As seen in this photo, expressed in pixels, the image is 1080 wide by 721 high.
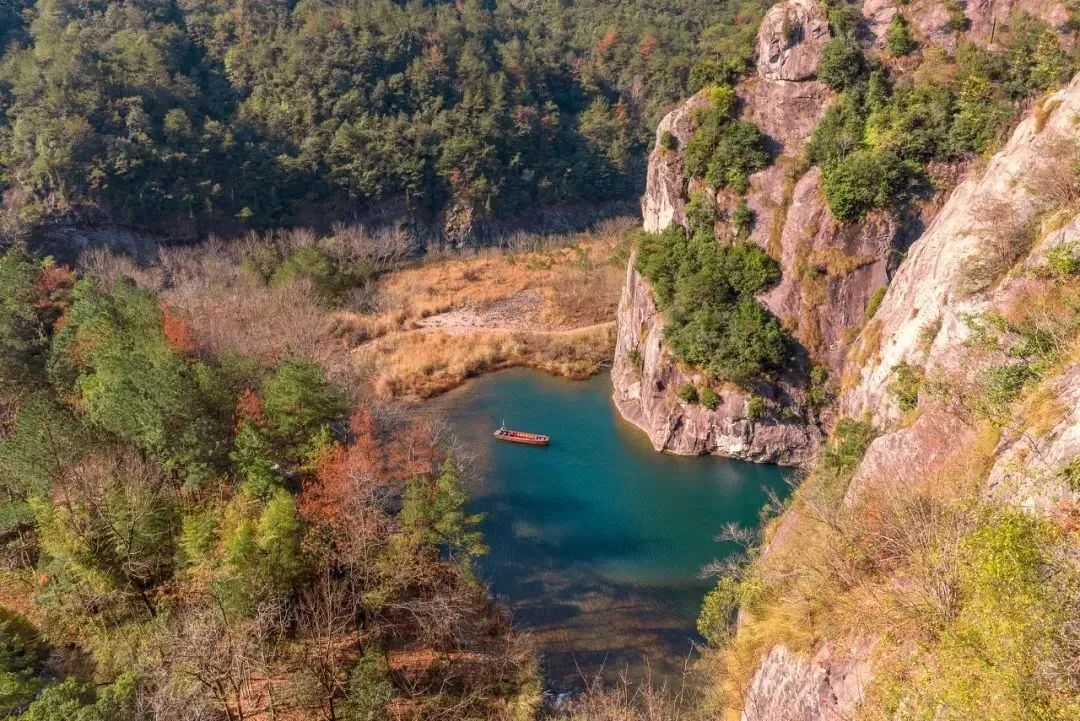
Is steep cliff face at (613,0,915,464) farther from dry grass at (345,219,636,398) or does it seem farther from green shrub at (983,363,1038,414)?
green shrub at (983,363,1038,414)

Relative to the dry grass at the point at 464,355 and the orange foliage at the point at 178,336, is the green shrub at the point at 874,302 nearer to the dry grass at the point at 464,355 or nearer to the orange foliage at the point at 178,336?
the dry grass at the point at 464,355

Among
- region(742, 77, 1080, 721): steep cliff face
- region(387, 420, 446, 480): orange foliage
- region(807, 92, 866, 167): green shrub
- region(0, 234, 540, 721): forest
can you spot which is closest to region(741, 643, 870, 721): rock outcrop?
region(742, 77, 1080, 721): steep cliff face

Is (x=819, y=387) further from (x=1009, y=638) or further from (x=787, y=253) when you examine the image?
(x=1009, y=638)

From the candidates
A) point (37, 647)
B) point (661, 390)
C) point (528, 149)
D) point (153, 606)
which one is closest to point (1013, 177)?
point (661, 390)

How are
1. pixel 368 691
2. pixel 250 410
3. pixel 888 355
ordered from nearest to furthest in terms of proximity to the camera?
pixel 368 691 → pixel 888 355 → pixel 250 410

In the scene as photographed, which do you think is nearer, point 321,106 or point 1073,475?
point 1073,475

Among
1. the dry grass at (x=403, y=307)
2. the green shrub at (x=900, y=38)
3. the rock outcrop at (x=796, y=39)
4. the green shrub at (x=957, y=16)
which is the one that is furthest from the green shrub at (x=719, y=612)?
the green shrub at (x=957, y=16)

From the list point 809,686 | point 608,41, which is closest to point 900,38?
point 809,686
